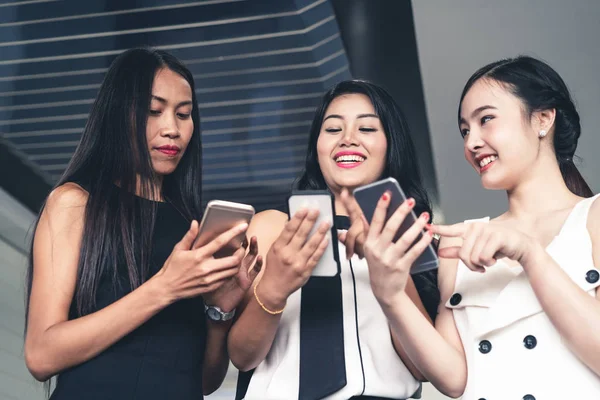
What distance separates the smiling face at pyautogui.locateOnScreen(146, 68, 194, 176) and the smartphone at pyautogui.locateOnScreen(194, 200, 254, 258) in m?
0.44

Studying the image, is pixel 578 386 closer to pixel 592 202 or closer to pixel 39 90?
pixel 592 202

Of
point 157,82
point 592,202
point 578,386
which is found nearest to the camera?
point 578,386

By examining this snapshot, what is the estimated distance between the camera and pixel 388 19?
3762 mm

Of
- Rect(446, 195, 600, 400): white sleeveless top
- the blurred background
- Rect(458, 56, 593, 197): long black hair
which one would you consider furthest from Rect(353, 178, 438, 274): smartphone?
the blurred background

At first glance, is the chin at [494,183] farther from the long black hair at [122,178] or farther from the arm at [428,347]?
the long black hair at [122,178]

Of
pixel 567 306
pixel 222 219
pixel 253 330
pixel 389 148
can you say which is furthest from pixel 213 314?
pixel 567 306

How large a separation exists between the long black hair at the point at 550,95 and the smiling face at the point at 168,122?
76 centimetres

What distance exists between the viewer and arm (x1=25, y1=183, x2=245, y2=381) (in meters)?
1.62

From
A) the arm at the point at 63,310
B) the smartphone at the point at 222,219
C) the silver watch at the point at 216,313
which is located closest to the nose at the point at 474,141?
the smartphone at the point at 222,219

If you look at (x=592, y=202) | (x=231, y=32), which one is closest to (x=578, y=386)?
(x=592, y=202)

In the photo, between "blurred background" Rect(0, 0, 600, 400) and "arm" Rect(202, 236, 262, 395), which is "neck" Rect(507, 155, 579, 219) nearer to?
"arm" Rect(202, 236, 262, 395)

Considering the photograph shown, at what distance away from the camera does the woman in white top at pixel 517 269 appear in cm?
155

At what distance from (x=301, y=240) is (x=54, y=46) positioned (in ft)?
10.1

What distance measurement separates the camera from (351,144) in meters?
2.03
